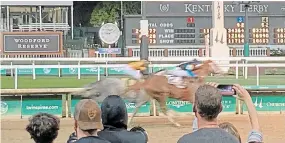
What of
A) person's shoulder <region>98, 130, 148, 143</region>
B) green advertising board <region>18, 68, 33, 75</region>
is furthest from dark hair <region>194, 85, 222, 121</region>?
green advertising board <region>18, 68, 33, 75</region>

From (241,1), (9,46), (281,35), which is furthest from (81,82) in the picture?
(281,35)

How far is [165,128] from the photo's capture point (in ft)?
31.9

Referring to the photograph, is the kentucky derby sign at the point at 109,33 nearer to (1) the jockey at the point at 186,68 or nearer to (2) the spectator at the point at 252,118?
(1) the jockey at the point at 186,68

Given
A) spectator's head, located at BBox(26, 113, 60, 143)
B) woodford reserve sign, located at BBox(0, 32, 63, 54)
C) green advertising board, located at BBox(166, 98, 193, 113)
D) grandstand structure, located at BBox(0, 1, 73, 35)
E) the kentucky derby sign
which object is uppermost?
grandstand structure, located at BBox(0, 1, 73, 35)

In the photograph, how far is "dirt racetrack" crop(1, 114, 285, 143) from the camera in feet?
27.5

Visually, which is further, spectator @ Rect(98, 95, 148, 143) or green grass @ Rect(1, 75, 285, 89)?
green grass @ Rect(1, 75, 285, 89)

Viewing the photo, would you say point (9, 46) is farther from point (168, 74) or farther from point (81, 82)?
point (168, 74)

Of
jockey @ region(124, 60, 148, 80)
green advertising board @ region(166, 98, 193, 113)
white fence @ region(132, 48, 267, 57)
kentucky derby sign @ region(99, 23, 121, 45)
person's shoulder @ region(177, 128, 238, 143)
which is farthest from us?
white fence @ region(132, 48, 267, 57)

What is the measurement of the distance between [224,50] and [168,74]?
8.00 m

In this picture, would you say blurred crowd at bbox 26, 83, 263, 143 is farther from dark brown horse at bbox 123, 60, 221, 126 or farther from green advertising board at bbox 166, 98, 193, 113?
green advertising board at bbox 166, 98, 193, 113

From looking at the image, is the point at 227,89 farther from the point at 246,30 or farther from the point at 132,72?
the point at 246,30

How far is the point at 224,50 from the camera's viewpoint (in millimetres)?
15289

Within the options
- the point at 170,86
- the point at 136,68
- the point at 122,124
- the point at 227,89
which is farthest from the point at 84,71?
the point at 227,89

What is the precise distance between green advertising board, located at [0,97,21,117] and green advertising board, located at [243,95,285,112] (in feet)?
13.6
